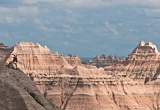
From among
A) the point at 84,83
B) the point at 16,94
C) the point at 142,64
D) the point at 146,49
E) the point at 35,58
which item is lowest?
the point at 16,94

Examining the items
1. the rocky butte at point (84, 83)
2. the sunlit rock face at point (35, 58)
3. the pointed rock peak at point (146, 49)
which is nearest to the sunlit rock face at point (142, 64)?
the pointed rock peak at point (146, 49)

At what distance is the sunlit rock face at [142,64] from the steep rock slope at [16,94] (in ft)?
292

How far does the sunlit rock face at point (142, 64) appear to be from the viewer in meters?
140

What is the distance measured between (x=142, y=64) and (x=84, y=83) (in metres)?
27.0

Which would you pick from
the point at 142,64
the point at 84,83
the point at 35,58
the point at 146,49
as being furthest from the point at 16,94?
the point at 146,49

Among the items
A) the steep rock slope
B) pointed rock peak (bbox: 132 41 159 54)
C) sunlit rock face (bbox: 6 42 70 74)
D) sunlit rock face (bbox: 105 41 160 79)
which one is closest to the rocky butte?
sunlit rock face (bbox: 6 42 70 74)

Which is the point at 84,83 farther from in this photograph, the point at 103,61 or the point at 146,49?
the point at 103,61

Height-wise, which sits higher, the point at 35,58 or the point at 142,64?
the point at 142,64

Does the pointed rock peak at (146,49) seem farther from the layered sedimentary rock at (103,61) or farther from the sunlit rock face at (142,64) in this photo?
the layered sedimentary rock at (103,61)

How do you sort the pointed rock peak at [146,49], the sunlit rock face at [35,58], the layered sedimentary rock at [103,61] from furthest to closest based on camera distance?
1. the layered sedimentary rock at [103,61]
2. the pointed rock peak at [146,49]
3. the sunlit rock face at [35,58]

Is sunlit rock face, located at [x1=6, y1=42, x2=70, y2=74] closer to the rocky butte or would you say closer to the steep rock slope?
the rocky butte

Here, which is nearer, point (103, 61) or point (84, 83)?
point (84, 83)

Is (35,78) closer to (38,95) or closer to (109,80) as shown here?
(109,80)

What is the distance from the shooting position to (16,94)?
4522cm
